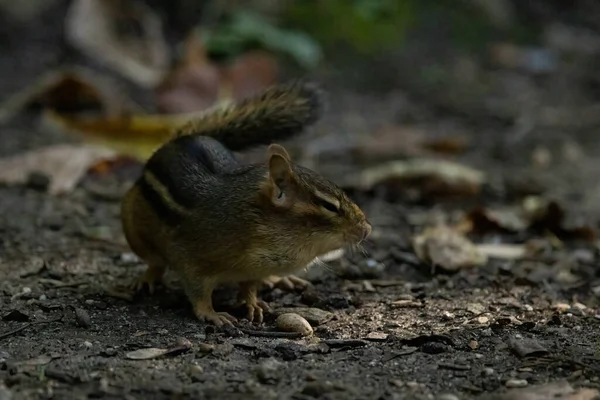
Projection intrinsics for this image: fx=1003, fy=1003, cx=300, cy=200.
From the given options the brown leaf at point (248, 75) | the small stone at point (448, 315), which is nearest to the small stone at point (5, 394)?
the small stone at point (448, 315)

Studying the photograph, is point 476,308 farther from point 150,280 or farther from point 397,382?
point 150,280

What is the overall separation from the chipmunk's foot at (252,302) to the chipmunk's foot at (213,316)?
10 centimetres

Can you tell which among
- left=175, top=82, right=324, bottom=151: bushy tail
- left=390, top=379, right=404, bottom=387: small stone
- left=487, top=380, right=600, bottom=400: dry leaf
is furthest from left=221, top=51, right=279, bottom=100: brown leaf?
left=487, top=380, right=600, bottom=400: dry leaf

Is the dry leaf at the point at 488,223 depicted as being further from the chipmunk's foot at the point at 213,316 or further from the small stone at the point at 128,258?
the chipmunk's foot at the point at 213,316

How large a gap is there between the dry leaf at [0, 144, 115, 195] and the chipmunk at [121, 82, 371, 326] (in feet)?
6.29

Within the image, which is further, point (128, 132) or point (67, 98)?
point (67, 98)

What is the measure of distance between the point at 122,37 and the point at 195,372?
663 centimetres

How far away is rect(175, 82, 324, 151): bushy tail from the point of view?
15.9 ft

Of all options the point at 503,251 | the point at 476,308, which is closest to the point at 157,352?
the point at 476,308

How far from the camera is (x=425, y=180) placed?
6.98 m

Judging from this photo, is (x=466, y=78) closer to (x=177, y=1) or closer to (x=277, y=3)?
(x=277, y=3)

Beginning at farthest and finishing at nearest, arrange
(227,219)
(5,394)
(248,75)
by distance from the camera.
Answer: (248,75), (227,219), (5,394)

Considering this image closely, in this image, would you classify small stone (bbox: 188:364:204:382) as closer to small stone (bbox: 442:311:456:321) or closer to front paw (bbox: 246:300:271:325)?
front paw (bbox: 246:300:271:325)

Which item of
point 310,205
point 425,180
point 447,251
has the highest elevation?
point 425,180
